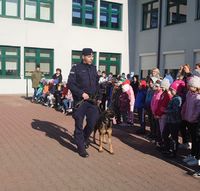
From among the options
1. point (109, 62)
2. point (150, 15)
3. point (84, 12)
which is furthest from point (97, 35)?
point (150, 15)

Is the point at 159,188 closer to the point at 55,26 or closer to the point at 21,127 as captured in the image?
the point at 21,127

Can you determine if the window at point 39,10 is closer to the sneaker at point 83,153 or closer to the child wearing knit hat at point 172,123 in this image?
the sneaker at point 83,153

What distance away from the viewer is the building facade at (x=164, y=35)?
834 inches

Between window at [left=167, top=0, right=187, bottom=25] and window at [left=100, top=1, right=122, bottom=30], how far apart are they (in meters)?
4.97

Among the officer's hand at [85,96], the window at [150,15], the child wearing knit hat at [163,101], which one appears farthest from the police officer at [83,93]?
the window at [150,15]

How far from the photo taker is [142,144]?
9.03 meters

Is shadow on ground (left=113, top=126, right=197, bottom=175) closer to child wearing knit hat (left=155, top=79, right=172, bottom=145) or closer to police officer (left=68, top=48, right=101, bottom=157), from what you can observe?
child wearing knit hat (left=155, top=79, right=172, bottom=145)

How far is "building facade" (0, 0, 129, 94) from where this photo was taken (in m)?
23.9

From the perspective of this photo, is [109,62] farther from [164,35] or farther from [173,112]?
[173,112]

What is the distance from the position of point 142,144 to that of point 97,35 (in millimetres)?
18553

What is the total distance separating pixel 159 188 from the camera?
18.8ft

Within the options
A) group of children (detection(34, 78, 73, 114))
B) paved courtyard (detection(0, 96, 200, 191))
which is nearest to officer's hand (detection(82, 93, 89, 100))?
paved courtyard (detection(0, 96, 200, 191))

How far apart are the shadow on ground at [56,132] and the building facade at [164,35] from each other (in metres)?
11.7

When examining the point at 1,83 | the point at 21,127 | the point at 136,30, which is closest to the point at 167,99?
the point at 21,127
